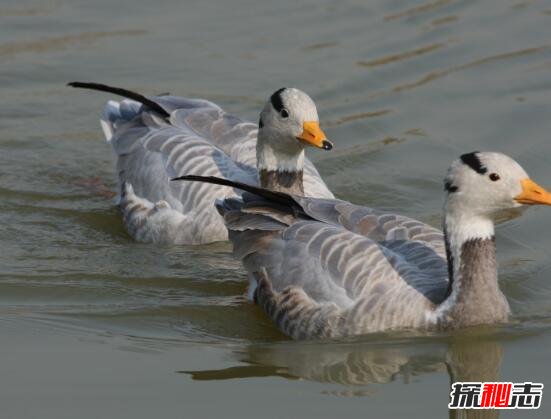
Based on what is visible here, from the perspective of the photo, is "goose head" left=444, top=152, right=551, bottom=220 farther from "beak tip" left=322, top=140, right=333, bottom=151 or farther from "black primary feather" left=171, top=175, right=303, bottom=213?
"beak tip" left=322, top=140, right=333, bottom=151

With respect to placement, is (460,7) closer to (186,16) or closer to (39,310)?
(186,16)

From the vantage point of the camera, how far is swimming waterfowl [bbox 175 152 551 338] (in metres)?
10.3

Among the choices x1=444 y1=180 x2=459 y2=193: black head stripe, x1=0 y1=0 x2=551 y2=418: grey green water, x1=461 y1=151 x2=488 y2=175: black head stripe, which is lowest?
x1=0 y1=0 x2=551 y2=418: grey green water

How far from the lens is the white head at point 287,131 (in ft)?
41.1

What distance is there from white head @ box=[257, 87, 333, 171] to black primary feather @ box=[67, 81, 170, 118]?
1.82 metres

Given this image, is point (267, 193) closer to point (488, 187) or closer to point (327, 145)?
point (327, 145)

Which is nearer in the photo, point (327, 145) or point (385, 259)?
point (385, 259)

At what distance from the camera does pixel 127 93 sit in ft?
46.2

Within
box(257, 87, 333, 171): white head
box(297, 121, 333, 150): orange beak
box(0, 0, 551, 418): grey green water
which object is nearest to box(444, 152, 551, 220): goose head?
box(0, 0, 551, 418): grey green water

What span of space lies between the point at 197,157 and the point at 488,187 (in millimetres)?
4318

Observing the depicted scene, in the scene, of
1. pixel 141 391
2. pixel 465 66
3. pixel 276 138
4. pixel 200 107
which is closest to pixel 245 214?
pixel 276 138

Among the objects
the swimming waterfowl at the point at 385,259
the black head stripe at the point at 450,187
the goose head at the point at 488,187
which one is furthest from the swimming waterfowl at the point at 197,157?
the goose head at the point at 488,187

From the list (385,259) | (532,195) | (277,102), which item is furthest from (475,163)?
(277,102)

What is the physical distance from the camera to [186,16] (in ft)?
65.3
